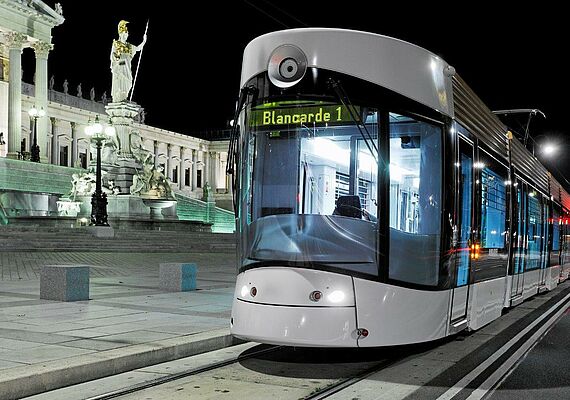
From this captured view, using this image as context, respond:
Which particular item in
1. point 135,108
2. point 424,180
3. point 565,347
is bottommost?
point 565,347

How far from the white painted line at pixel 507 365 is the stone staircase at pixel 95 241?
2263 centimetres

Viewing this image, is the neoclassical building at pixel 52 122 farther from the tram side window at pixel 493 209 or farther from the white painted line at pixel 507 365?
the white painted line at pixel 507 365

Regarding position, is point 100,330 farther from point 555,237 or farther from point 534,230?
point 555,237

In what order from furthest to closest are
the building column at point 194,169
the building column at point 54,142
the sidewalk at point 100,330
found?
the building column at point 194,169
the building column at point 54,142
the sidewalk at point 100,330

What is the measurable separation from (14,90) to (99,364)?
65.5 m

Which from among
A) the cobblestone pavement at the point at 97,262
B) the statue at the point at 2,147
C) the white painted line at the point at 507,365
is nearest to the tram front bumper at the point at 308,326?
the white painted line at the point at 507,365

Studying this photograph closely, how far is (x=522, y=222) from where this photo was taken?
15586mm

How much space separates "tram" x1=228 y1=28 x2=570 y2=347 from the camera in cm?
802

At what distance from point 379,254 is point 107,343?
3.63 meters

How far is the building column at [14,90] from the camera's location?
67.1m

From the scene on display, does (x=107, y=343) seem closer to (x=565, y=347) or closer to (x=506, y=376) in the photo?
(x=506, y=376)

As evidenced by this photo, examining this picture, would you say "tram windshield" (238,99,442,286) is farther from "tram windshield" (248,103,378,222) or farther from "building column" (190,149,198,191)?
"building column" (190,149,198,191)

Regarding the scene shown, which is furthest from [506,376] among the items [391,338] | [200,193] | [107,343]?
[200,193]

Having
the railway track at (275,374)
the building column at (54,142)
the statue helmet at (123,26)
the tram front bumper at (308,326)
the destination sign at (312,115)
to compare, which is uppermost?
the statue helmet at (123,26)
